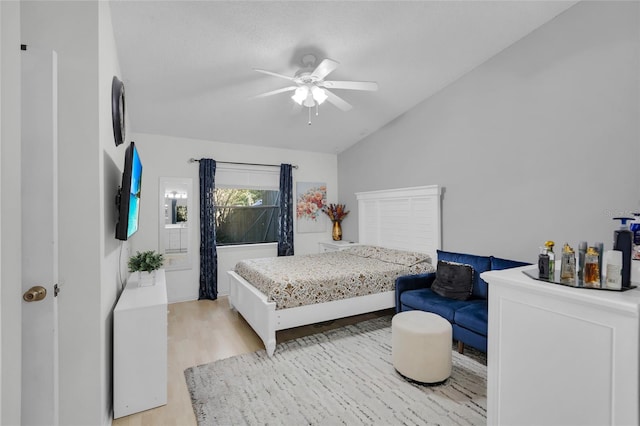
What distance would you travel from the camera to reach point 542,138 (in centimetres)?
269

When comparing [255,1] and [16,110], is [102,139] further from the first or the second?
[255,1]

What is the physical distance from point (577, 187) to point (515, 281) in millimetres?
1846

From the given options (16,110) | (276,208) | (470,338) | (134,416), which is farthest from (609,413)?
(276,208)

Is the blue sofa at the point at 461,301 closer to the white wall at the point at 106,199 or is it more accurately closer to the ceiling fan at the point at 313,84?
the ceiling fan at the point at 313,84

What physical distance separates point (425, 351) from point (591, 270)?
4.36 ft

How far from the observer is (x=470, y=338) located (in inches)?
98.7

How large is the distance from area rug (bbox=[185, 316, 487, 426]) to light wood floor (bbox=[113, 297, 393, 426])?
106 mm

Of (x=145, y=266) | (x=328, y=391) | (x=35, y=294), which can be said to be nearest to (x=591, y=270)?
(x=328, y=391)

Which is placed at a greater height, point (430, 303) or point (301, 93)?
point (301, 93)

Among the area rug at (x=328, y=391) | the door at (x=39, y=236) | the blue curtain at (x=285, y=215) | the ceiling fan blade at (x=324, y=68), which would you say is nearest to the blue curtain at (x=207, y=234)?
the blue curtain at (x=285, y=215)

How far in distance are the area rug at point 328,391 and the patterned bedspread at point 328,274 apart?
513 millimetres

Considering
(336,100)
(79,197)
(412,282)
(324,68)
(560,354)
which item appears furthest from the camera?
(412,282)

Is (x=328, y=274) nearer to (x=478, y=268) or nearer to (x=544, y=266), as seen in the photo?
(x=478, y=268)

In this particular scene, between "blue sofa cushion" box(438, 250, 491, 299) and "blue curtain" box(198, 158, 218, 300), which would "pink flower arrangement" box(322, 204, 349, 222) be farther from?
"blue sofa cushion" box(438, 250, 491, 299)
